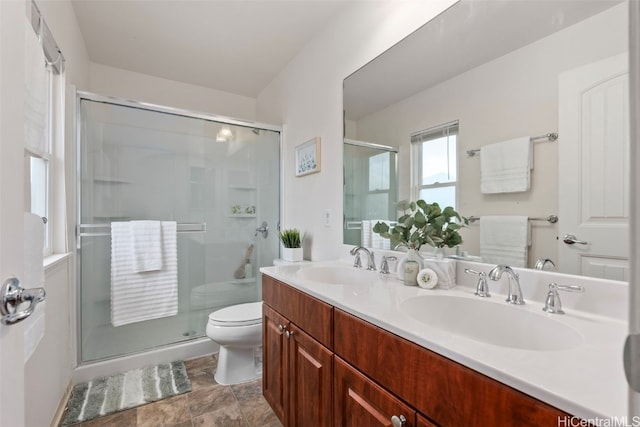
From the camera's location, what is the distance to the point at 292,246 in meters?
2.17

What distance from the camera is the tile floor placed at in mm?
1550

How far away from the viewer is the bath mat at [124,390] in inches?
64.3

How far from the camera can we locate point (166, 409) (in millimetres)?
1657

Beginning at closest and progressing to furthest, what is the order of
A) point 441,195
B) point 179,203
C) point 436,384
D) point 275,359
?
1. point 436,384
2. point 441,195
3. point 275,359
4. point 179,203

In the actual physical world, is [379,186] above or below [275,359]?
above

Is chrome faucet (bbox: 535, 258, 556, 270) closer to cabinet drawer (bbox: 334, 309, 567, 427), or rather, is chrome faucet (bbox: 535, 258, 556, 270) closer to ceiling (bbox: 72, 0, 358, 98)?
cabinet drawer (bbox: 334, 309, 567, 427)

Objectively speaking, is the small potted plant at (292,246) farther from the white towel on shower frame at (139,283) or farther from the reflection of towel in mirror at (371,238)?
the white towel on shower frame at (139,283)

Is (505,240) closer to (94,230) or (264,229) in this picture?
(264,229)

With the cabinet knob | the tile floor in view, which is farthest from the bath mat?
the cabinet knob

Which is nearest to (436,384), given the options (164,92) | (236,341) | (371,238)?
(371,238)

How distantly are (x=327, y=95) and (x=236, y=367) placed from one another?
196cm

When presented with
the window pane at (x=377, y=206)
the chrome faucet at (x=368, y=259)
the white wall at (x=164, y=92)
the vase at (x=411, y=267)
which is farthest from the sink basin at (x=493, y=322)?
the white wall at (x=164, y=92)

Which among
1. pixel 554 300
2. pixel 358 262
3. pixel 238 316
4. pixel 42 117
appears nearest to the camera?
pixel 554 300

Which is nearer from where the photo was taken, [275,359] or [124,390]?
[275,359]
